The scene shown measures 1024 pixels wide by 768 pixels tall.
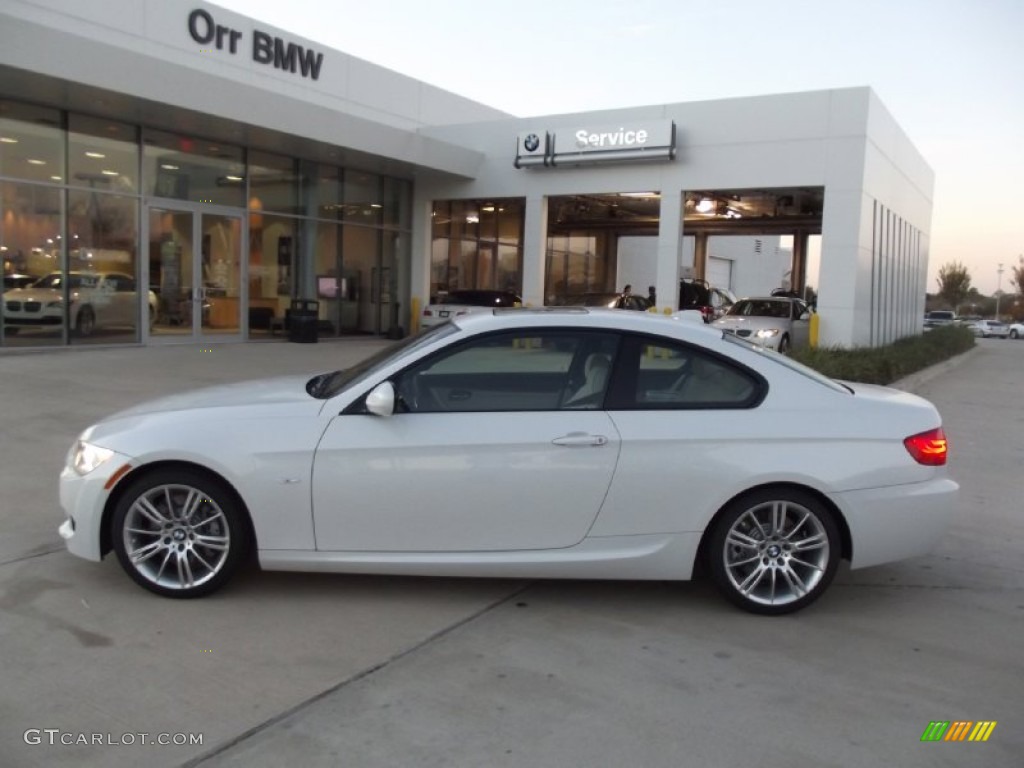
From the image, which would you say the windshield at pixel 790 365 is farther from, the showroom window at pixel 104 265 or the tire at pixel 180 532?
the showroom window at pixel 104 265

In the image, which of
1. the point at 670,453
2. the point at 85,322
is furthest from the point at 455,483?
the point at 85,322

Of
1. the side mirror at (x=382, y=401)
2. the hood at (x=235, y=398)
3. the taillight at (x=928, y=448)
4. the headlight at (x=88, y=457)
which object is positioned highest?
the side mirror at (x=382, y=401)

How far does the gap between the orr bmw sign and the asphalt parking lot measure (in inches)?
600

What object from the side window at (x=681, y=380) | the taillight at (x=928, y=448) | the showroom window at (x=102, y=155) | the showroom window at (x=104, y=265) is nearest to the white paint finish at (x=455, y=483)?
the side window at (x=681, y=380)

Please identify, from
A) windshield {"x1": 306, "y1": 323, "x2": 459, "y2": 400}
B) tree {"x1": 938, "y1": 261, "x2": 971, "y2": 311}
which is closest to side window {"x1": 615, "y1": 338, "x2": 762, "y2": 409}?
windshield {"x1": 306, "y1": 323, "x2": 459, "y2": 400}

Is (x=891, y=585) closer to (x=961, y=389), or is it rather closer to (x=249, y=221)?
(x=961, y=389)

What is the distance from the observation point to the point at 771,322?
1794cm

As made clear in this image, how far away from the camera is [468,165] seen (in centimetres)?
2225

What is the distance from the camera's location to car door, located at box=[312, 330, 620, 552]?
4.13m

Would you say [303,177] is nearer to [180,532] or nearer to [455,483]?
[180,532]

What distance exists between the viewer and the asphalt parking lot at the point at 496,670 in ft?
10.1

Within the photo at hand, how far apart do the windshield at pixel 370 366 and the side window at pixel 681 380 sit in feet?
3.13

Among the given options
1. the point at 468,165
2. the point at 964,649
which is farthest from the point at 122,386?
the point at 468,165

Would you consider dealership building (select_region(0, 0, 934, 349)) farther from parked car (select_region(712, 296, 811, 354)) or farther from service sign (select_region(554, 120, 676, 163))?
parked car (select_region(712, 296, 811, 354))
